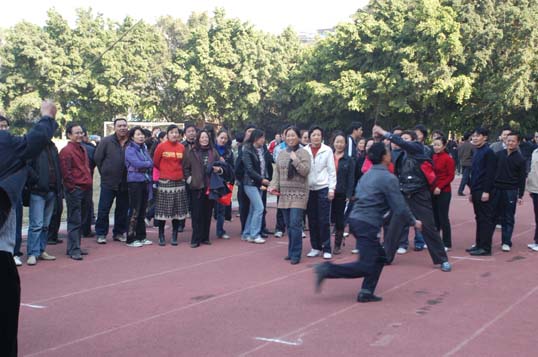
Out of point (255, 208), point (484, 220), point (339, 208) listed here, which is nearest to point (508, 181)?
point (484, 220)

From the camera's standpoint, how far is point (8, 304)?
4.14 metres

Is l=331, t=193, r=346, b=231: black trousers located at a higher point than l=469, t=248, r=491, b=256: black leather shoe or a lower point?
higher

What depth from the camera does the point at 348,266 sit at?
670cm

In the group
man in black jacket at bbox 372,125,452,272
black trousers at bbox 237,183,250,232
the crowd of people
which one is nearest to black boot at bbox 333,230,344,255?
the crowd of people

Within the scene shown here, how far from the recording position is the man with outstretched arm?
21.9 feet

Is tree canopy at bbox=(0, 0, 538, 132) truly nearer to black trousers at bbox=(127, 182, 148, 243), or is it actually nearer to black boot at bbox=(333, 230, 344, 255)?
black trousers at bbox=(127, 182, 148, 243)

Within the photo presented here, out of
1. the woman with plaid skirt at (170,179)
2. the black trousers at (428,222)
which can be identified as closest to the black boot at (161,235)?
the woman with plaid skirt at (170,179)

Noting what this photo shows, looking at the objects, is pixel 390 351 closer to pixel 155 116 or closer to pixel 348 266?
pixel 348 266

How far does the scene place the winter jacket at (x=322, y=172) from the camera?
9367mm

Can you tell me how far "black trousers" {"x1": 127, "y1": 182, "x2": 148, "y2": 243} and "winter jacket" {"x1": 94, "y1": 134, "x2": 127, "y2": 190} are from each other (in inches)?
13.3

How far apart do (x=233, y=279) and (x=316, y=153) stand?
2.44 metres

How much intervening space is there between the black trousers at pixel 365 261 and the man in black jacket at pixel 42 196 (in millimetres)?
4210

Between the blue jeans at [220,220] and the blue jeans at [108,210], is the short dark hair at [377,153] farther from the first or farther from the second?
the blue jeans at [108,210]

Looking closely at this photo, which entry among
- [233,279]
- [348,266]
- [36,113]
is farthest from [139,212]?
[36,113]
